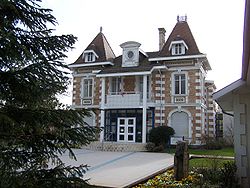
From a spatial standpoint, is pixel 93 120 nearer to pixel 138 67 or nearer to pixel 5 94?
pixel 138 67

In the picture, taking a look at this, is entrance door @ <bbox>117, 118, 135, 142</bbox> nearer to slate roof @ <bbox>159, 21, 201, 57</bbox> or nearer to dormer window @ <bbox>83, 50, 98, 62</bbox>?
slate roof @ <bbox>159, 21, 201, 57</bbox>

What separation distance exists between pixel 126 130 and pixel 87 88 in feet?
19.4

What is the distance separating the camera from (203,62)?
1052 inches

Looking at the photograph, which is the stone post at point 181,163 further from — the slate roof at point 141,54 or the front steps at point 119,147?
the slate roof at point 141,54

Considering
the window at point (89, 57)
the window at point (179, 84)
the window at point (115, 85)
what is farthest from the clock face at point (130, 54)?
the window at point (179, 84)

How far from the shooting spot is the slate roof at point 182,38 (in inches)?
1019

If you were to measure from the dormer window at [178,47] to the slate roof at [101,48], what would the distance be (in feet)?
21.2

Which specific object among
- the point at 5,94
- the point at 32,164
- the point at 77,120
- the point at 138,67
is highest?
the point at 138,67

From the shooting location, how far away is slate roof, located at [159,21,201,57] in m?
25.9

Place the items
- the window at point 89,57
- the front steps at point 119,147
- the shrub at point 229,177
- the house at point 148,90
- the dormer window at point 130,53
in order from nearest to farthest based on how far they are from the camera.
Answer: the shrub at point 229,177, the front steps at point 119,147, the house at point 148,90, the dormer window at point 130,53, the window at point 89,57

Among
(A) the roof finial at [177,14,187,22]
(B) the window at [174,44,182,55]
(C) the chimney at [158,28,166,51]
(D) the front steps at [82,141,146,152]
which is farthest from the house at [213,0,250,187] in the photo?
(C) the chimney at [158,28,166,51]

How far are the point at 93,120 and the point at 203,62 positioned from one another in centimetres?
1123

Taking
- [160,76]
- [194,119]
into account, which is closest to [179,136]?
[194,119]

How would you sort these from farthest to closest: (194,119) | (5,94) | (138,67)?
(138,67) → (194,119) → (5,94)
